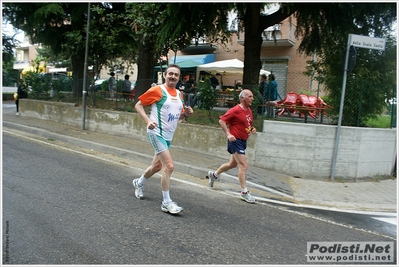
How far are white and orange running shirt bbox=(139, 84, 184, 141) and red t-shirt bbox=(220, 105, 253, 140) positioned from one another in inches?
45.8

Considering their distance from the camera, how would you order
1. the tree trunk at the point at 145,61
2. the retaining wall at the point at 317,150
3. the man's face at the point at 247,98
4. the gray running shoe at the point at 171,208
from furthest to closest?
1. the tree trunk at the point at 145,61
2. the retaining wall at the point at 317,150
3. the man's face at the point at 247,98
4. the gray running shoe at the point at 171,208

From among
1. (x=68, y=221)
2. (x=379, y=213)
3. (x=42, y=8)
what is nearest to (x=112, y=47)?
(x=42, y=8)

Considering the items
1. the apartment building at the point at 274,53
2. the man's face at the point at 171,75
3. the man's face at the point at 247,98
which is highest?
the apartment building at the point at 274,53

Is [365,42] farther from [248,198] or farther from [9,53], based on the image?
[9,53]

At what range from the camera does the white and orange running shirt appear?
4.61m

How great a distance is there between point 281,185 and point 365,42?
3.52 m

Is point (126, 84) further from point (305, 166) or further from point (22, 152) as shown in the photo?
point (305, 166)

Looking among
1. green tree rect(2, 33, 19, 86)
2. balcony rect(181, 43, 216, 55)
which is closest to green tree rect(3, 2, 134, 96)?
green tree rect(2, 33, 19, 86)

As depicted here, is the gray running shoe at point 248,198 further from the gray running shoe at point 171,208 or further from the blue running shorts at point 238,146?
the gray running shoe at point 171,208

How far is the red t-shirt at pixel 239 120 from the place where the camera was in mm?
5617

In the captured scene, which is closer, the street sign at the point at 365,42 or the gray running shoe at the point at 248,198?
the gray running shoe at the point at 248,198

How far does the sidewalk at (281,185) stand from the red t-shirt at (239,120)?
1.26 m

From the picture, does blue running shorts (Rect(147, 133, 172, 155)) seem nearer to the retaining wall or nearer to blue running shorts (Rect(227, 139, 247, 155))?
blue running shorts (Rect(227, 139, 247, 155))

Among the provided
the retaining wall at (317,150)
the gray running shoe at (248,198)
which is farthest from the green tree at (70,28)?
the gray running shoe at (248,198)
